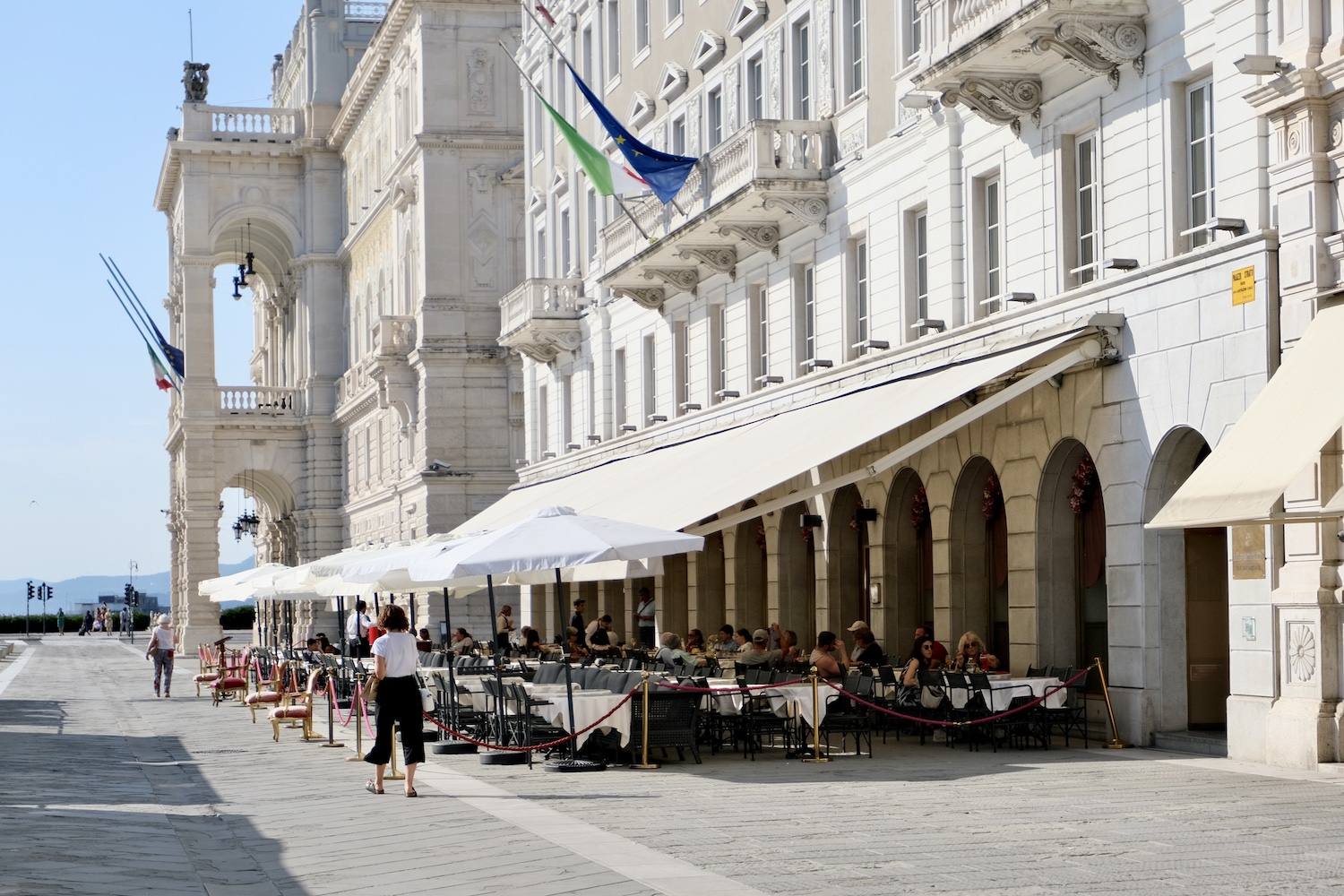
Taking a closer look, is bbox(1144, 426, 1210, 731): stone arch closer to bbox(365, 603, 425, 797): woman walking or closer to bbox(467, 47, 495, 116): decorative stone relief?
bbox(365, 603, 425, 797): woman walking

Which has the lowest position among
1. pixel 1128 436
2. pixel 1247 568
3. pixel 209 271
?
pixel 1247 568

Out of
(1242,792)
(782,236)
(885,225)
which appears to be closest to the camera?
(1242,792)

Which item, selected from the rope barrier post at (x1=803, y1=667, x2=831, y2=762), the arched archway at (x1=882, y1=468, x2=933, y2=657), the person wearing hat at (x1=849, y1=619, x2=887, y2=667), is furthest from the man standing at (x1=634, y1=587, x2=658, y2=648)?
the rope barrier post at (x1=803, y1=667, x2=831, y2=762)

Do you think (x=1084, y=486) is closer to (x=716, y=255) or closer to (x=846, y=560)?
(x=846, y=560)

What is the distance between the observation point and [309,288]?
258ft

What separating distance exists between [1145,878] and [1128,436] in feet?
→ 33.0

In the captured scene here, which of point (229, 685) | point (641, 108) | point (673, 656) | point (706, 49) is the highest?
point (706, 49)

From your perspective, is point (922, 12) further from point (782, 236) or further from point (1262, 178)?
point (782, 236)

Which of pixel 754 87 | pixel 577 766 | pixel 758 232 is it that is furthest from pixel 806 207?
pixel 577 766

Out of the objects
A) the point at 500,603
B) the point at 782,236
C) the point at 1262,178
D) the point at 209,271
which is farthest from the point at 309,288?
the point at 1262,178

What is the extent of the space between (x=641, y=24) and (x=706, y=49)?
4732 mm

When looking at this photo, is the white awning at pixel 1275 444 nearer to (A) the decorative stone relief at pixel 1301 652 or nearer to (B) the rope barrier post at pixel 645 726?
(A) the decorative stone relief at pixel 1301 652

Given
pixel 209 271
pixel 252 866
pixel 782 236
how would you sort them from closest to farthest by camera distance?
pixel 252 866, pixel 782 236, pixel 209 271

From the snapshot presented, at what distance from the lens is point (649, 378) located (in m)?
40.0
